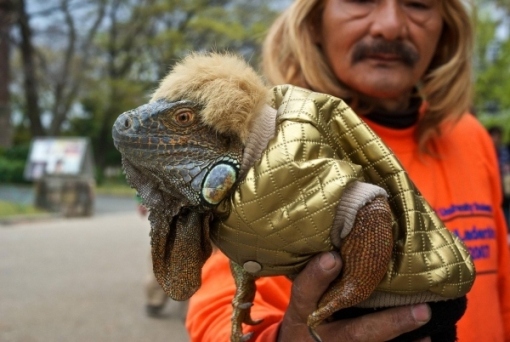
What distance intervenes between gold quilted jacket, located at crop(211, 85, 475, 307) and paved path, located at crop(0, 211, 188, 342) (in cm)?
430

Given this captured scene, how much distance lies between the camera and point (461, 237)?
1.76 m

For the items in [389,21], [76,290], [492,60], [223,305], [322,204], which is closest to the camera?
[322,204]

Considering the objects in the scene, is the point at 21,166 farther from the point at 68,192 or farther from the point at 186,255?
the point at 186,255

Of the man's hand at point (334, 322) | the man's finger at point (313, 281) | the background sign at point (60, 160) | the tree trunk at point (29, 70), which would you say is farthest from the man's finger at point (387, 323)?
the tree trunk at point (29, 70)

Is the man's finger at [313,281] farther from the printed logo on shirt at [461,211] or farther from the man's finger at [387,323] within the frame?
the printed logo on shirt at [461,211]

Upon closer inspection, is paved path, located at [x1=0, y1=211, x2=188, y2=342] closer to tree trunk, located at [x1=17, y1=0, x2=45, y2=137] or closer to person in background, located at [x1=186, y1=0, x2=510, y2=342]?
person in background, located at [x1=186, y1=0, x2=510, y2=342]

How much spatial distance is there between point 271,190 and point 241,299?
344 millimetres

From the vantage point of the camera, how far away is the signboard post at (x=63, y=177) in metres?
14.3

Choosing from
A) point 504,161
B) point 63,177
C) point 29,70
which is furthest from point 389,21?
point 29,70

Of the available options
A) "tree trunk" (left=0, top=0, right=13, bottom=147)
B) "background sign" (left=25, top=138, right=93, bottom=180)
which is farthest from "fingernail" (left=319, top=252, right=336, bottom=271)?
"tree trunk" (left=0, top=0, right=13, bottom=147)

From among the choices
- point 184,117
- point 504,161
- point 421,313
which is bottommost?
point 504,161

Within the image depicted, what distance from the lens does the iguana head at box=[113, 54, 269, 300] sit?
1.14m

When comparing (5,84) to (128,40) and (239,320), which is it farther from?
(239,320)

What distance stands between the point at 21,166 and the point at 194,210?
21.2 meters
